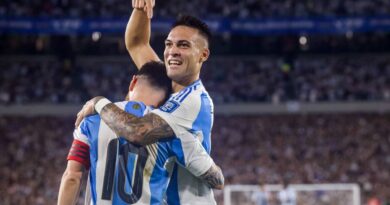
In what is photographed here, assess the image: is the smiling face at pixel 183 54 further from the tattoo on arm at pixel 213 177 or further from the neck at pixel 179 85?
the tattoo on arm at pixel 213 177

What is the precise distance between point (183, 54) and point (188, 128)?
475mm

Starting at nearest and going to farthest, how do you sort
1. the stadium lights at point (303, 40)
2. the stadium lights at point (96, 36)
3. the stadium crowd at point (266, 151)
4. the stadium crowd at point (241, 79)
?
the stadium crowd at point (266, 151), the stadium crowd at point (241, 79), the stadium lights at point (96, 36), the stadium lights at point (303, 40)

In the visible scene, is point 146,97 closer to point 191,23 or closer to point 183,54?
point 183,54

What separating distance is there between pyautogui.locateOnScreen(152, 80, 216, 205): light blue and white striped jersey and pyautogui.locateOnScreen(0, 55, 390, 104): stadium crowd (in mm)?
26809

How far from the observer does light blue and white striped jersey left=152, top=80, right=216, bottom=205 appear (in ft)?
15.4

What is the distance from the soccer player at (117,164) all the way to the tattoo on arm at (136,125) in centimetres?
4

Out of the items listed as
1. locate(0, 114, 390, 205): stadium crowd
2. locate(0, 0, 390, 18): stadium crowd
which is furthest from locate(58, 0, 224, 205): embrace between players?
locate(0, 0, 390, 18): stadium crowd

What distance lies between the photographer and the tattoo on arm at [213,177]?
190 inches

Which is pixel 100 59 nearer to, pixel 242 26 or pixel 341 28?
pixel 242 26

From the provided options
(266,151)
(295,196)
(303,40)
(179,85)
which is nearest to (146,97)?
(179,85)

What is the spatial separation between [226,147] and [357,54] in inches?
304

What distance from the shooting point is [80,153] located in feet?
15.1

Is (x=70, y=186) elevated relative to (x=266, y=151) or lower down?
elevated

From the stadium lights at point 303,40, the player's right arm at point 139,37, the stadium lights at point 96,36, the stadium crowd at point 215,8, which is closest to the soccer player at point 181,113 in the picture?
the player's right arm at point 139,37
